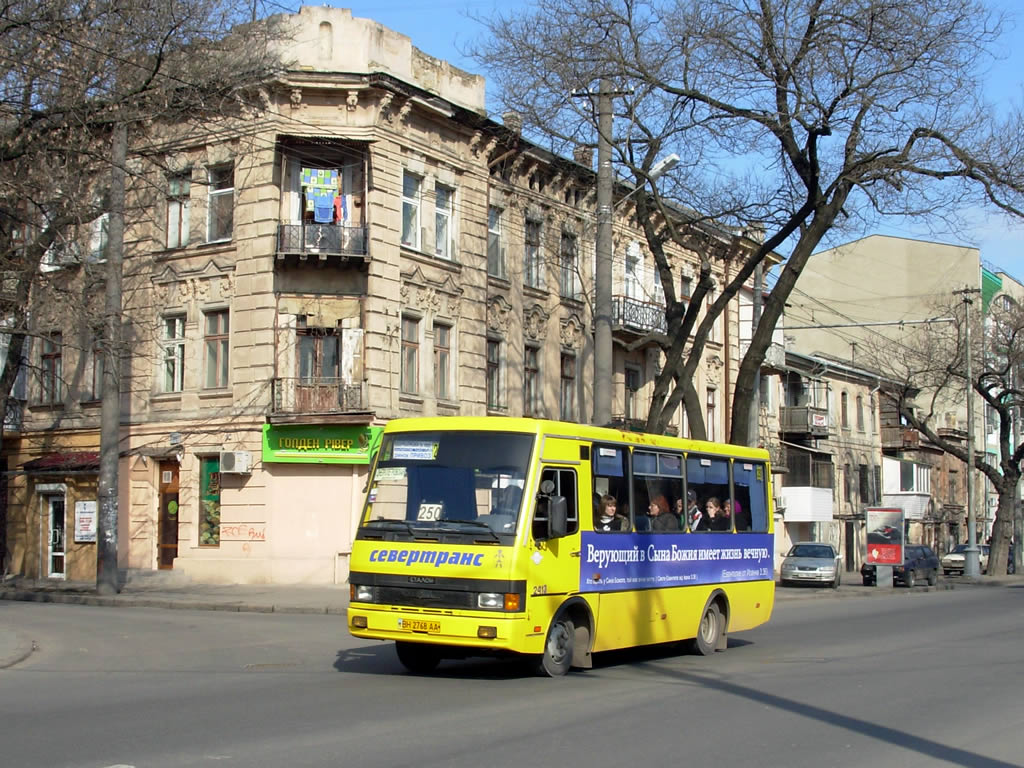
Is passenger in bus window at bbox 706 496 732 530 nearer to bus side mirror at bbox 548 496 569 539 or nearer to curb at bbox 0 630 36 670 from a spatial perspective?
bus side mirror at bbox 548 496 569 539

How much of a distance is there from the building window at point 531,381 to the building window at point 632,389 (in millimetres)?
5571

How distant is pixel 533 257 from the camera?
1430 inches

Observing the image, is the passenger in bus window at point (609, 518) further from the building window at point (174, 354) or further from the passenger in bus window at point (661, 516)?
the building window at point (174, 354)

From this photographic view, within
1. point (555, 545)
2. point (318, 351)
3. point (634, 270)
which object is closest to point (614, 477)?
point (555, 545)

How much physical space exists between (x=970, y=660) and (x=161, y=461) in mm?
21701

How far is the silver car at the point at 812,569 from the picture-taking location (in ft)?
124

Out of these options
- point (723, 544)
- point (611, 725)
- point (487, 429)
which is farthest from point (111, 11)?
point (611, 725)

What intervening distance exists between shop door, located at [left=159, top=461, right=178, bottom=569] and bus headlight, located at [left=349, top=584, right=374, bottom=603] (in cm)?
1977

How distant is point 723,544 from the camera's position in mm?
16234

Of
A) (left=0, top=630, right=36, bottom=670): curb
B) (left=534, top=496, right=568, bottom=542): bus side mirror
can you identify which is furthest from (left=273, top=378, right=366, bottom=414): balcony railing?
(left=534, top=496, right=568, bottom=542): bus side mirror

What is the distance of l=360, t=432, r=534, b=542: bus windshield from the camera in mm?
12156

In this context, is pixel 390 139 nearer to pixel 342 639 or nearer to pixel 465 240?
pixel 465 240

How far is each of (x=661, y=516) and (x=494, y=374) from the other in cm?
1983

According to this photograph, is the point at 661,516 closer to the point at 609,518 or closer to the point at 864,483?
the point at 609,518
